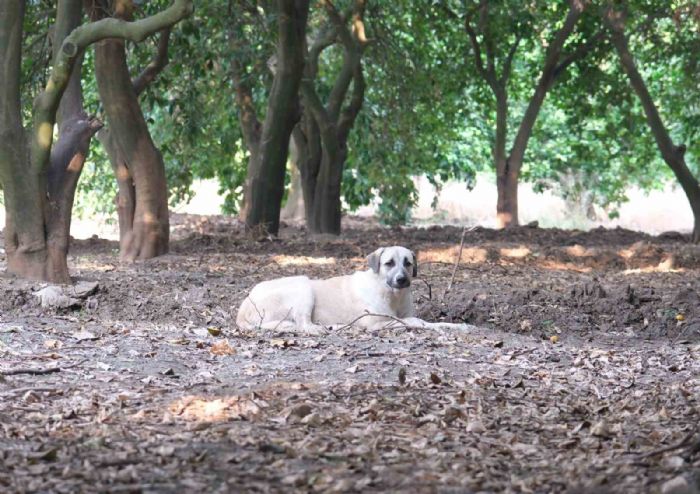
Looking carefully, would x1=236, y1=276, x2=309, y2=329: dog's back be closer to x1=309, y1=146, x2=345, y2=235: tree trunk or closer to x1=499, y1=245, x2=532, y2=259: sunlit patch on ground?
x1=499, y1=245, x2=532, y2=259: sunlit patch on ground

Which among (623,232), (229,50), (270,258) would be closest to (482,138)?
(623,232)

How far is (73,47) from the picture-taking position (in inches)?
452

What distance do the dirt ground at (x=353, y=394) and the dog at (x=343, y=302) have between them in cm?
30

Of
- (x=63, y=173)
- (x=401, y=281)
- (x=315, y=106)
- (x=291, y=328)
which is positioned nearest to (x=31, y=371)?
(x=291, y=328)

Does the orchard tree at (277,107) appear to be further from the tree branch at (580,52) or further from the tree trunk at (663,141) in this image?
the tree branch at (580,52)

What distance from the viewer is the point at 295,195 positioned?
110 ft

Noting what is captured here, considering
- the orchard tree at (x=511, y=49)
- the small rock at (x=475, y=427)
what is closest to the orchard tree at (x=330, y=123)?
the orchard tree at (x=511, y=49)

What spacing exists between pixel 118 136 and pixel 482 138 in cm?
2117

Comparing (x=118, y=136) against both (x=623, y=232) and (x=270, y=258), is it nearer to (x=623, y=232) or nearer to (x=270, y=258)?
(x=270, y=258)

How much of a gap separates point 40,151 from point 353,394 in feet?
20.6

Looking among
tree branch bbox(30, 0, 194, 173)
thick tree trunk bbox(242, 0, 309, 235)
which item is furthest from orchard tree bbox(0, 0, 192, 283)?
thick tree trunk bbox(242, 0, 309, 235)

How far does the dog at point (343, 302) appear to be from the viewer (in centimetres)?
1013

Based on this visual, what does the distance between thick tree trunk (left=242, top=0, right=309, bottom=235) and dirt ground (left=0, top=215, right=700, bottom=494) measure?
6.71m

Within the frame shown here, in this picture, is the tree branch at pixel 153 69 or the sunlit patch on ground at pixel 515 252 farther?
the sunlit patch on ground at pixel 515 252
